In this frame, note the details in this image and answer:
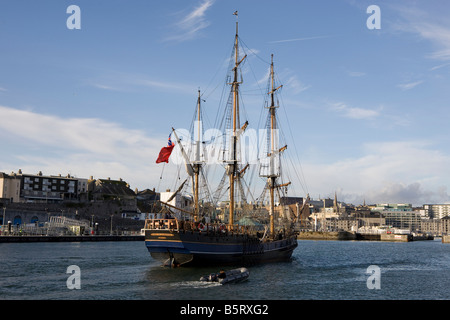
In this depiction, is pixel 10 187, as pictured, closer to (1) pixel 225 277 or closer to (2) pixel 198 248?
(2) pixel 198 248

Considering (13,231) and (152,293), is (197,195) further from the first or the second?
(13,231)

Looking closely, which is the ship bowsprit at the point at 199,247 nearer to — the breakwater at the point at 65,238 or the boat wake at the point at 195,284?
the boat wake at the point at 195,284

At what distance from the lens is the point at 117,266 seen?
60.4 meters

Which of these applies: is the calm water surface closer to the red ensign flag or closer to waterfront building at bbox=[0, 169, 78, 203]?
the red ensign flag

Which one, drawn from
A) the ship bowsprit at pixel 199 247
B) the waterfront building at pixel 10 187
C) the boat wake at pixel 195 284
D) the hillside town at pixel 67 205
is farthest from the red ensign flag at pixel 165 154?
the waterfront building at pixel 10 187

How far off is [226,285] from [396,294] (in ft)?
55.9

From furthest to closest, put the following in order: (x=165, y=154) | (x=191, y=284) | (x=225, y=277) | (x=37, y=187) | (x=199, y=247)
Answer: (x=37, y=187) < (x=165, y=154) < (x=199, y=247) < (x=225, y=277) < (x=191, y=284)

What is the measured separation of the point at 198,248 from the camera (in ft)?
188

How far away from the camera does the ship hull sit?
5650cm

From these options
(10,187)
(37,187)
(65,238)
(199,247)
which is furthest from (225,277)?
(37,187)

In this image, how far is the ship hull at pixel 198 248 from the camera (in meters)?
56.5

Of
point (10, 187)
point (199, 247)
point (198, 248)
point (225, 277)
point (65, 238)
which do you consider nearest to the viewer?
point (225, 277)
